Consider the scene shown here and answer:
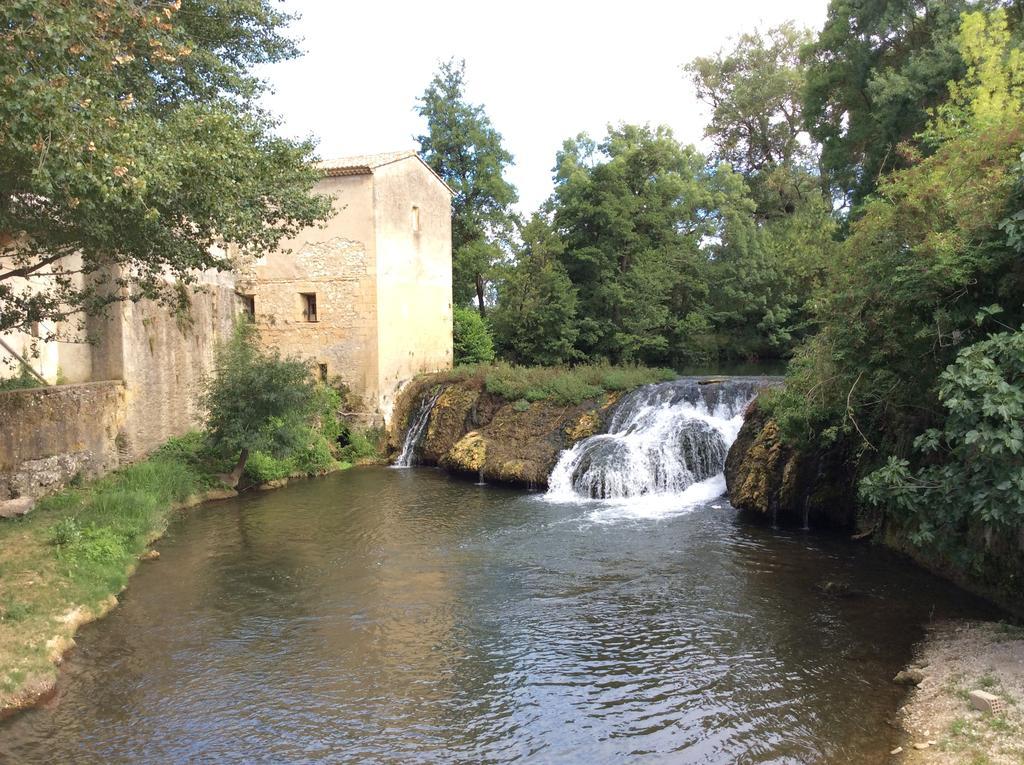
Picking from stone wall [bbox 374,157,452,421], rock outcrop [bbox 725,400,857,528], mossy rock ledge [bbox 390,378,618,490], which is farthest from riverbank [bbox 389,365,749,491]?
rock outcrop [bbox 725,400,857,528]

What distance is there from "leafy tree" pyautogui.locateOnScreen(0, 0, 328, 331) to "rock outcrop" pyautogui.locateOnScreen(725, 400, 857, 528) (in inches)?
314

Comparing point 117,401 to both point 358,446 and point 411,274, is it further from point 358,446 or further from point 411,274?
point 411,274

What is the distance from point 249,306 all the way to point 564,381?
879 cm

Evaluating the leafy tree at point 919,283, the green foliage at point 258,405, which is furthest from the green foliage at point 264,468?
the leafy tree at point 919,283

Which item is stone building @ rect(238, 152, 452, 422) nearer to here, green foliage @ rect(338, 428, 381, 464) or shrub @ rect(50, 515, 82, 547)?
green foliage @ rect(338, 428, 381, 464)

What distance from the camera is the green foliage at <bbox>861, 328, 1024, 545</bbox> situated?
538cm

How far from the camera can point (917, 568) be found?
938cm

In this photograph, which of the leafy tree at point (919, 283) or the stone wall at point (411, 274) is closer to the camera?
the leafy tree at point (919, 283)

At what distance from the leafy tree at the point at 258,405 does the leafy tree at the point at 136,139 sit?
13.4ft

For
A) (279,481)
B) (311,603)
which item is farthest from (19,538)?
(279,481)

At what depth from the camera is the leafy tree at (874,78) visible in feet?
51.9

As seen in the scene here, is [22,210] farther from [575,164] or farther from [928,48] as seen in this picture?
[575,164]

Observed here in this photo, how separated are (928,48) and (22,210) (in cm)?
1761

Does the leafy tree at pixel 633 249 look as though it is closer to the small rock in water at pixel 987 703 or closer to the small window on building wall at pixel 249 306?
the small window on building wall at pixel 249 306
